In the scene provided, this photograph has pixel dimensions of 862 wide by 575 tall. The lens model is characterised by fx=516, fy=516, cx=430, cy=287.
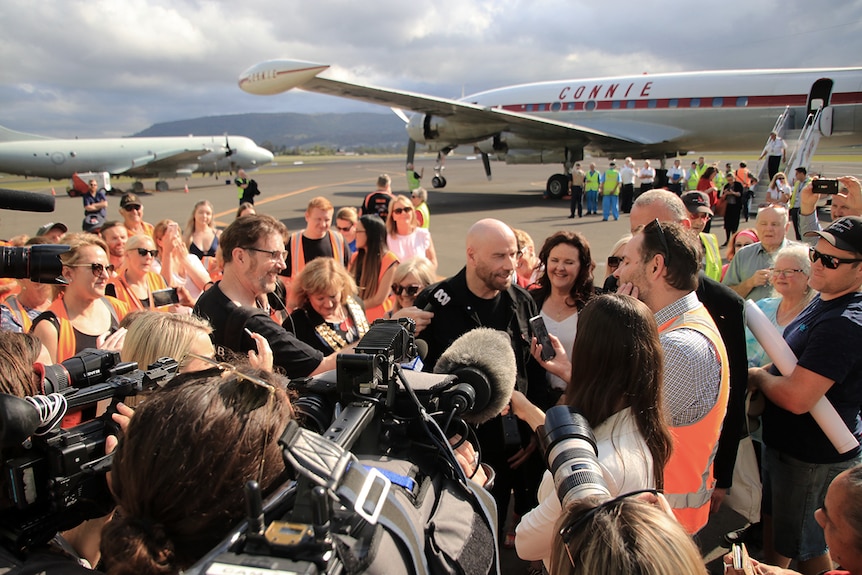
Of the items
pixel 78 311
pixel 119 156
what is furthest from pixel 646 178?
pixel 119 156

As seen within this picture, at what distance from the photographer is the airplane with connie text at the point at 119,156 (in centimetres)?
3353

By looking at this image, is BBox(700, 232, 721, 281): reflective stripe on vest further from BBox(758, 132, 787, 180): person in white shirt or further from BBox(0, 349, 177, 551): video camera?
BBox(758, 132, 787, 180): person in white shirt

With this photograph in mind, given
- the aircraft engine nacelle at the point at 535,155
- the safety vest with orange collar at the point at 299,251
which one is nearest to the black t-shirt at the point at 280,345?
the safety vest with orange collar at the point at 299,251

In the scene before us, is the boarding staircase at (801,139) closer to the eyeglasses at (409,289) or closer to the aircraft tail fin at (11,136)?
the eyeglasses at (409,289)

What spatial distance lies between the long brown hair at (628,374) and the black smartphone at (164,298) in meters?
3.67

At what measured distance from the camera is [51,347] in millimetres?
3029

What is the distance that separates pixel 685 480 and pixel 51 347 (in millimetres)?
3419

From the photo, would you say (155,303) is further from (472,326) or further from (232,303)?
(472,326)

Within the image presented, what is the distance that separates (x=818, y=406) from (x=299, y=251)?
4360mm

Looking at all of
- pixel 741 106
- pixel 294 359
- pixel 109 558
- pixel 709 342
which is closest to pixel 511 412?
pixel 709 342

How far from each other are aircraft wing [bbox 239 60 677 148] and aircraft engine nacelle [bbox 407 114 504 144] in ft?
0.83

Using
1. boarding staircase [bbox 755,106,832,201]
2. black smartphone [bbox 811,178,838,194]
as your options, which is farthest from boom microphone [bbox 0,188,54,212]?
boarding staircase [bbox 755,106,832,201]

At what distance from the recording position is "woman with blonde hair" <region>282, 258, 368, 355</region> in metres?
3.32

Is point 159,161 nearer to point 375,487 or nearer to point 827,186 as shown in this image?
point 827,186
